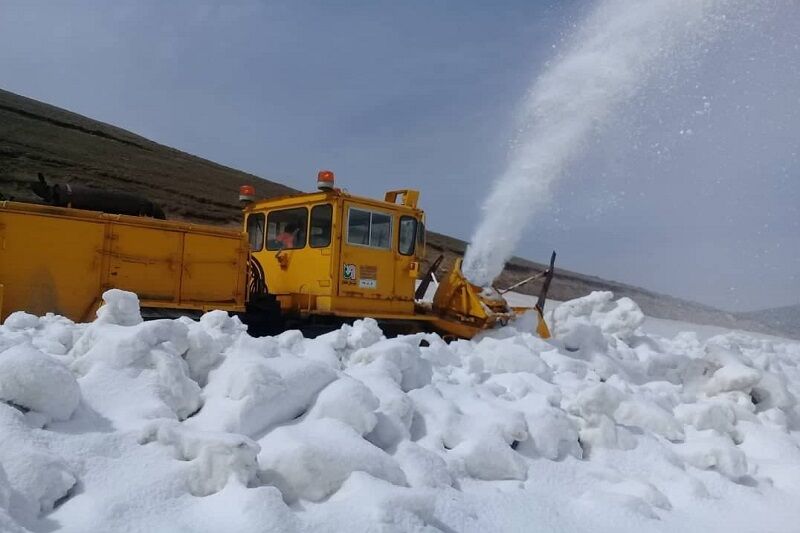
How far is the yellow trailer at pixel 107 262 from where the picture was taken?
687 centimetres

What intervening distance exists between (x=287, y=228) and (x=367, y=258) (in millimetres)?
1308

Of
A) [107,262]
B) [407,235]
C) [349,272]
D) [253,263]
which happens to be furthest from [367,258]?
[107,262]

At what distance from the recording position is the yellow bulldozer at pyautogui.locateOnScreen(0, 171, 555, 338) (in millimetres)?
7020

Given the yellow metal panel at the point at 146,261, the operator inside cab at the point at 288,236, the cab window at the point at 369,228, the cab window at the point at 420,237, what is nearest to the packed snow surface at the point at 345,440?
the yellow metal panel at the point at 146,261

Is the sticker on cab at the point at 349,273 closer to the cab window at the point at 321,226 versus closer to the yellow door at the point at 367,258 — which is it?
the yellow door at the point at 367,258

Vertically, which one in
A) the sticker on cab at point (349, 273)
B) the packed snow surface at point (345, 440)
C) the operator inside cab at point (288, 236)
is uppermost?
the operator inside cab at point (288, 236)

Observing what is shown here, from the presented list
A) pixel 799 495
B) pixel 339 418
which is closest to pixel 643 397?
pixel 799 495

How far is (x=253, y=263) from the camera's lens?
31.4 ft

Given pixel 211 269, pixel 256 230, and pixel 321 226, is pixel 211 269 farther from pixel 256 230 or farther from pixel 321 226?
pixel 256 230

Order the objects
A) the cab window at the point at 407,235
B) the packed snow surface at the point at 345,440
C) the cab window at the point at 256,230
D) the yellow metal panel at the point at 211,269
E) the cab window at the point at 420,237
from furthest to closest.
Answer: the cab window at the point at 256,230 < the cab window at the point at 420,237 < the cab window at the point at 407,235 < the yellow metal panel at the point at 211,269 < the packed snow surface at the point at 345,440

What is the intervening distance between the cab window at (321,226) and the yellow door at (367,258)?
0.69 feet

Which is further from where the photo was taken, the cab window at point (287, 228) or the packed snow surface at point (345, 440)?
the cab window at point (287, 228)

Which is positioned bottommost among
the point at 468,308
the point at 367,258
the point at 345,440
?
the point at 345,440

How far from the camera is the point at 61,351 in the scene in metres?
4.20
